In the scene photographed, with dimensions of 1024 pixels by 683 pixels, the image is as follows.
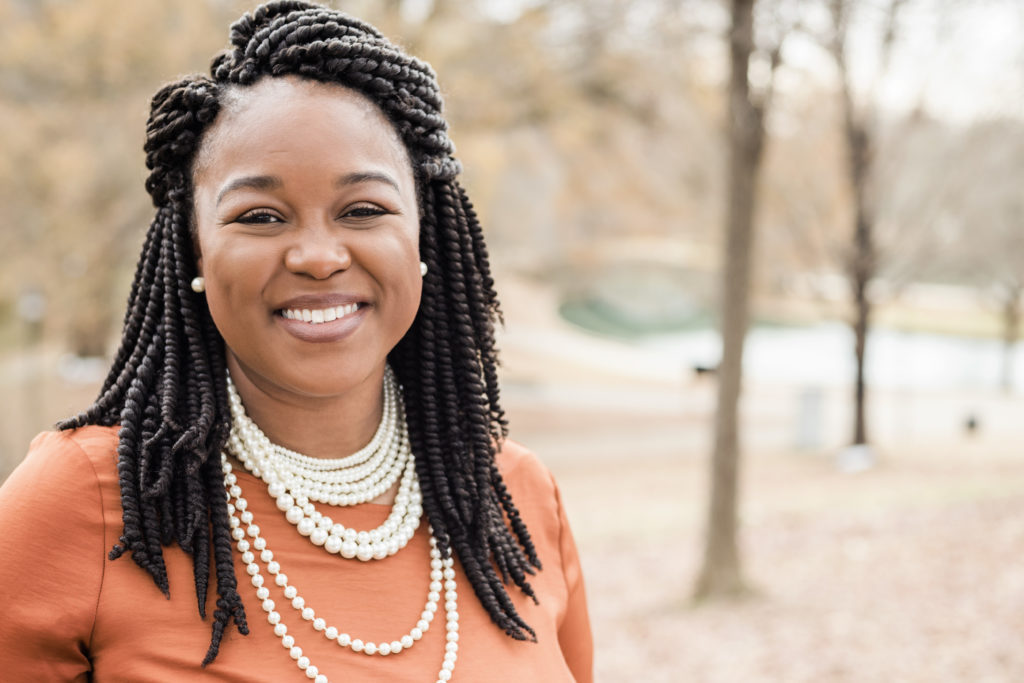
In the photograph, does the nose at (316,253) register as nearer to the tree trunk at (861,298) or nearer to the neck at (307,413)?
the neck at (307,413)

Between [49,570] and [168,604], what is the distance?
0.18m

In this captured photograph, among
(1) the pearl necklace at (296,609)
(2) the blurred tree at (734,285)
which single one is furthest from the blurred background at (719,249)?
(1) the pearl necklace at (296,609)

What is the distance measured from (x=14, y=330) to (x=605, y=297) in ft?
109

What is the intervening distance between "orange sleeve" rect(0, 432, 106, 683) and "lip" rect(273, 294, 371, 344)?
0.38 m

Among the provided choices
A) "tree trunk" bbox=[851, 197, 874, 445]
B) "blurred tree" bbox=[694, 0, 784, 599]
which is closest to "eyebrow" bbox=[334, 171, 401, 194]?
"blurred tree" bbox=[694, 0, 784, 599]

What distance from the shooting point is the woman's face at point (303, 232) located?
162cm

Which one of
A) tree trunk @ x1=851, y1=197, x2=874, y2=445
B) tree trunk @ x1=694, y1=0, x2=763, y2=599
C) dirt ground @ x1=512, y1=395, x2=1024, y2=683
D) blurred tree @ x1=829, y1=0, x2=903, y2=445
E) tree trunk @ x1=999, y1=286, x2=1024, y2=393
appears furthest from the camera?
tree trunk @ x1=999, y1=286, x2=1024, y2=393

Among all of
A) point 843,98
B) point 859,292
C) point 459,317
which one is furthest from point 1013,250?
point 459,317

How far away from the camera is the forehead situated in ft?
5.32

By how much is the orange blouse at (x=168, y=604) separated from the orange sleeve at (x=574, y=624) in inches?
5.9

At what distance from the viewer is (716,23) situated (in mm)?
7105

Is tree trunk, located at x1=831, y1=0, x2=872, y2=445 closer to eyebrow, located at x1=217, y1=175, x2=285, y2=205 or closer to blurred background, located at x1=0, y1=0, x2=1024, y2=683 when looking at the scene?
blurred background, located at x1=0, y1=0, x2=1024, y2=683

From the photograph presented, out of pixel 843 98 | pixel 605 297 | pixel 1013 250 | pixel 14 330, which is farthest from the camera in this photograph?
pixel 605 297

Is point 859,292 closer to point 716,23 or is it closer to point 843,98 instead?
point 843,98
